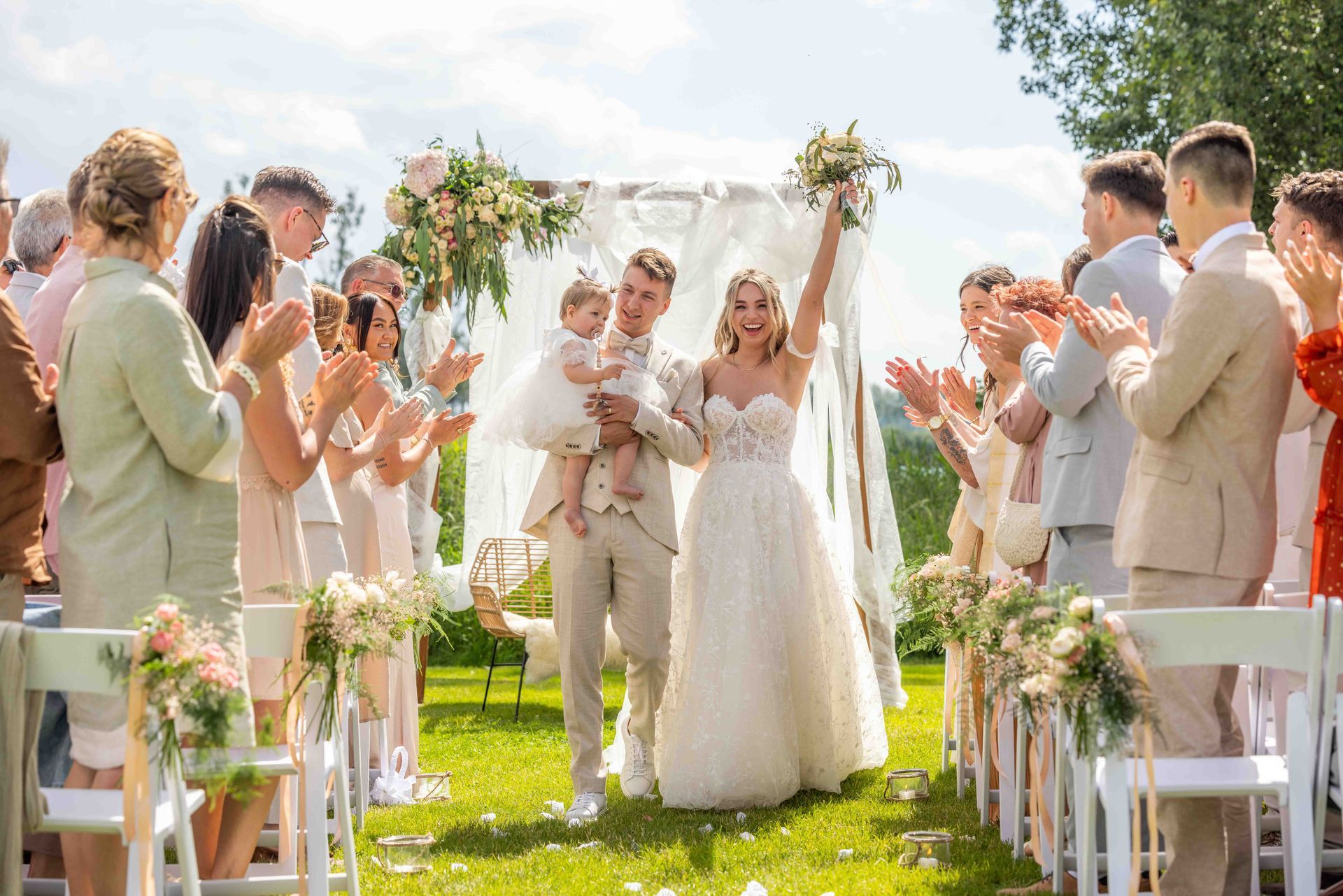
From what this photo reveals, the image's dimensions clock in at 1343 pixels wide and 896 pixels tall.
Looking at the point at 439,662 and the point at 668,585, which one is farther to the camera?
the point at 439,662

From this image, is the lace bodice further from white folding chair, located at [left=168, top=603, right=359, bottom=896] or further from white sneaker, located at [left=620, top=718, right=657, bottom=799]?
white folding chair, located at [left=168, top=603, right=359, bottom=896]

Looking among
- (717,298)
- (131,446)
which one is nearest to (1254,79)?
(717,298)

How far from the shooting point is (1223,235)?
3162mm

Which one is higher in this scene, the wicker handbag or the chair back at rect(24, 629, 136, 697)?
the wicker handbag

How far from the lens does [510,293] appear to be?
298 inches

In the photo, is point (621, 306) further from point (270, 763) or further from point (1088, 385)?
point (270, 763)

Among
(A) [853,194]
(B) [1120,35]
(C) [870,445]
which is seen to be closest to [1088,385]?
(A) [853,194]

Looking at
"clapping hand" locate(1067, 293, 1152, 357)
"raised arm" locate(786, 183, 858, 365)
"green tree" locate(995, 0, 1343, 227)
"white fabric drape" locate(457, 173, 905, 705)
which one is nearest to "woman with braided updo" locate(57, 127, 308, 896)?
"clapping hand" locate(1067, 293, 1152, 357)

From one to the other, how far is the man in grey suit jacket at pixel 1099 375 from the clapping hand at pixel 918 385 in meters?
1.49

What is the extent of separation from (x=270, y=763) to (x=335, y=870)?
1.31 meters

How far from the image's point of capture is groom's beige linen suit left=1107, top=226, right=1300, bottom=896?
3.05 m

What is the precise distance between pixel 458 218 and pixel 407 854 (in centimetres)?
357

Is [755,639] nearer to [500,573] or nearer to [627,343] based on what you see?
[627,343]

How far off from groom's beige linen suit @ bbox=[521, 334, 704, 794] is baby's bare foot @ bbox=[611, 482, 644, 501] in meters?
0.02
